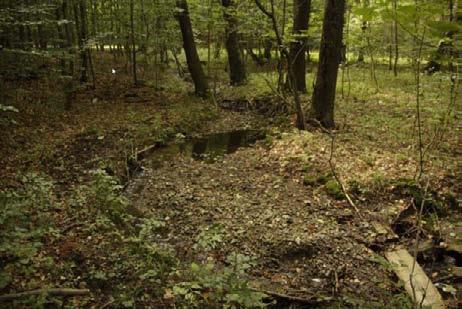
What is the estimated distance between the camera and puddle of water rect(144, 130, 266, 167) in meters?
10.7

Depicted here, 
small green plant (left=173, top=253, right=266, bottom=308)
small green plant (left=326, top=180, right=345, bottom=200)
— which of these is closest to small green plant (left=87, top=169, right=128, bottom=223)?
small green plant (left=173, top=253, right=266, bottom=308)

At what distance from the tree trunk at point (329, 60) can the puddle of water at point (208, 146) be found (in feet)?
6.76

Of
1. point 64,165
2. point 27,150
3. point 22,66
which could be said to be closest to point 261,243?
point 64,165

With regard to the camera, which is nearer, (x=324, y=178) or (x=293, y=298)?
(x=293, y=298)

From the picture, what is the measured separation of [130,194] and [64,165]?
2166 mm

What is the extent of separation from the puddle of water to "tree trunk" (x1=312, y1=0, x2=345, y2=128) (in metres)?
2.06

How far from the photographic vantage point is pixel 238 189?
8336mm

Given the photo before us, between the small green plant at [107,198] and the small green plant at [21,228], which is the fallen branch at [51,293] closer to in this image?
the small green plant at [21,228]

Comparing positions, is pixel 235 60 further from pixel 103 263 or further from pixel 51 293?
pixel 51 293

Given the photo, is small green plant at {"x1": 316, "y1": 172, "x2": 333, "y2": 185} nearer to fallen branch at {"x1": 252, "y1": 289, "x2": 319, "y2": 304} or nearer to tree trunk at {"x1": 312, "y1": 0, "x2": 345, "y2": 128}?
tree trunk at {"x1": 312, "y1": 0, "x2": 345, "y2": 128}

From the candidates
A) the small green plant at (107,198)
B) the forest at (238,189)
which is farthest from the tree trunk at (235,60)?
the small green plant at (107,198)

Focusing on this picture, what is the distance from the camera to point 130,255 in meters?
5.44

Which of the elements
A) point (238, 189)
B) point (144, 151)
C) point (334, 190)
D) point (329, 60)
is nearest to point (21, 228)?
point (238, 189)

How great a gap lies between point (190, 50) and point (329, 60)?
309 inches
